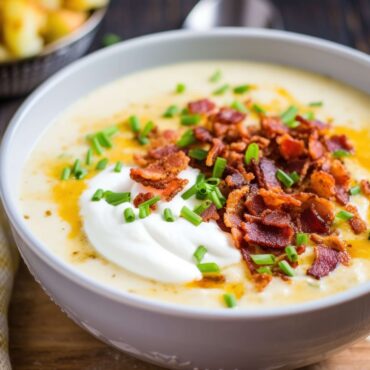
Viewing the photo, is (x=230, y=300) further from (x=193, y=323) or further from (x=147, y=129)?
(x=147, y=129)

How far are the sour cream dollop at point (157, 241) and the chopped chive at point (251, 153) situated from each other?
0.90 feet

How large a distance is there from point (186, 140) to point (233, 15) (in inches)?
80.1

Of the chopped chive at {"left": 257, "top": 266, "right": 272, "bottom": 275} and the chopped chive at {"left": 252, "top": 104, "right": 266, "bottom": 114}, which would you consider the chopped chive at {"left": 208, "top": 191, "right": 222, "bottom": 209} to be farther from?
the chopped chive at {"left": 252, "top": 104, "right": 266, "bottom": 114}

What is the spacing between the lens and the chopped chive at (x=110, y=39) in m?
4.43

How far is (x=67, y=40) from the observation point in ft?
12.8

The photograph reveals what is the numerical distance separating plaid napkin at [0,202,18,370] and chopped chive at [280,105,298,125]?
1.16m

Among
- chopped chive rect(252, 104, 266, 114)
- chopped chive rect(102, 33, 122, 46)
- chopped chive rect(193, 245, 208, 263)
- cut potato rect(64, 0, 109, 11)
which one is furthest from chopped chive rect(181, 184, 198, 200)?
chopped chive rect(102, 33, 122, 46)

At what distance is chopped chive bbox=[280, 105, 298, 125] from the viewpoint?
2.99 meters

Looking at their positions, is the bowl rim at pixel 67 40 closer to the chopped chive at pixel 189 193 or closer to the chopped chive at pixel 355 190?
the chopped chive at pixel 189 193

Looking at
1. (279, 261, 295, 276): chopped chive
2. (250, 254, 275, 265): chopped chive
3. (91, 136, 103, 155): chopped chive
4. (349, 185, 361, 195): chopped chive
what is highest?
(349, 185, 361, 195): chopped chive

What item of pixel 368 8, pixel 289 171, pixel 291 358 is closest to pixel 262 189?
pixel 289 171

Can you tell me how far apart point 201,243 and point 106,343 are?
0.45 m

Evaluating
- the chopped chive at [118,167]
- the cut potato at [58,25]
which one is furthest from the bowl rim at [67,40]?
the chopped chive at [118,167]

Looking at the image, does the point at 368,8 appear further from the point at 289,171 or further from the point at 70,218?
the point at 70,218
